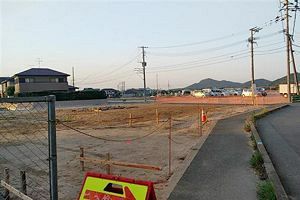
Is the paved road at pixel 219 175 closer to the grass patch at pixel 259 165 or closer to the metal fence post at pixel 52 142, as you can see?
the grass patch at pixel 259 165

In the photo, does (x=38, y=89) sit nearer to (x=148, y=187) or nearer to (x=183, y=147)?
(x=183, y=147)

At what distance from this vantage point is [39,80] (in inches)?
2707

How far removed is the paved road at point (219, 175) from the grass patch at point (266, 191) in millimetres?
115

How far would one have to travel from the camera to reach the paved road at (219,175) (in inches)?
248

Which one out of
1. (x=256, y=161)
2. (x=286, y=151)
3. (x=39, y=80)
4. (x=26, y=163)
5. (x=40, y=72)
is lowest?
(x=26, y=163)

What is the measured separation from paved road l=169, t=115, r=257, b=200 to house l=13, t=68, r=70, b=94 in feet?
200

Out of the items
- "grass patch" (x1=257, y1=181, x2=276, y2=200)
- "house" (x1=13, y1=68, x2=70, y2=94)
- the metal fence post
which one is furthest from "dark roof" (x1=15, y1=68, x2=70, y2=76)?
the metal fence post

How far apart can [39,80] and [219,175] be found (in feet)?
215

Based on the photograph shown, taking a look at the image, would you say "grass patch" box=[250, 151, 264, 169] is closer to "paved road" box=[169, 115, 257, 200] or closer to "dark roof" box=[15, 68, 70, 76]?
"paved road" box=[169, 115, 257, 200]

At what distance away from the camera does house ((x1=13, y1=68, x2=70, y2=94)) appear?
67.8 meters

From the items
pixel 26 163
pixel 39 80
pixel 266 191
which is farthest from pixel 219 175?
pixel 39 80

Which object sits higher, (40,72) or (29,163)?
(40,72)

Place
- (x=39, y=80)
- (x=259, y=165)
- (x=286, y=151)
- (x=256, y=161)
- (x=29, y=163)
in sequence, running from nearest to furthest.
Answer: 1. (x=259, y=165)
2. (x=256, y=161)
3. (x=286, y=151)
4. (x=29, y=163)
5. (x=39, y=80)

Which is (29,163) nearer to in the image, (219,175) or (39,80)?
(219,175)
